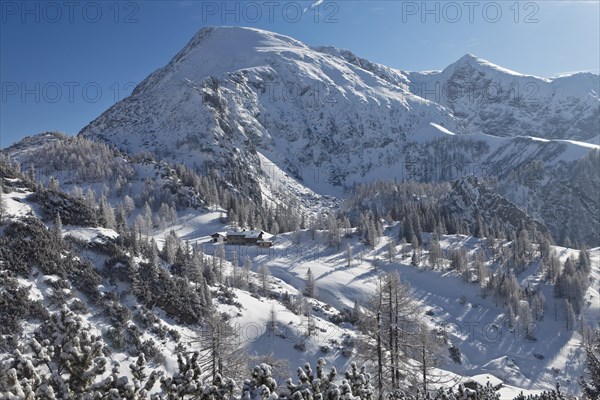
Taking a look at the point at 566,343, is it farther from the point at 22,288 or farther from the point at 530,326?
the point at 22,288

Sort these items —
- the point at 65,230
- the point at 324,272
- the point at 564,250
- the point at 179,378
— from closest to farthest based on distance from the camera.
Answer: the point at 179,378
the point at 65,230
the point at 324,272
the point at 564,250

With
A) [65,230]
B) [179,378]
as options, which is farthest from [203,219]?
[179,378]

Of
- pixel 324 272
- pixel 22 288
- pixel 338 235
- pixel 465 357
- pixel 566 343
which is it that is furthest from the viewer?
pixel 338 235

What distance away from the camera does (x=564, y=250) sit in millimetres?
160125

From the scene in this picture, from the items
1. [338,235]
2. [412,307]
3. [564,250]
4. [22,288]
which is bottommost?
[564,250]

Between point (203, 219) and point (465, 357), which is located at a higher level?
point (203, 219)

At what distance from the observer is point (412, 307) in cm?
2714

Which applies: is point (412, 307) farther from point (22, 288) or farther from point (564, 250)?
point (564, 250)

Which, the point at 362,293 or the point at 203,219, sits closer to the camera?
the point at 362,293

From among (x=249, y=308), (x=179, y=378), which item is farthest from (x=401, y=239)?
(x=179, y=378)

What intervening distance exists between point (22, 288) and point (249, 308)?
34.1m

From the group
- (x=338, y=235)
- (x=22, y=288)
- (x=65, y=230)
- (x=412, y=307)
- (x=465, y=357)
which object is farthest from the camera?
(x=338, y=235)

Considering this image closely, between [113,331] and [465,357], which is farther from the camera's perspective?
[465,357]

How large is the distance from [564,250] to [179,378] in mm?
180331
